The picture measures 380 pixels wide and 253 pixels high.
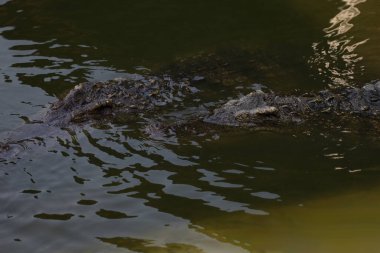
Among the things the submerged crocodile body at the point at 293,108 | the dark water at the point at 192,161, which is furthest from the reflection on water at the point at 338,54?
the submerged crocodile body at the point at 293,108

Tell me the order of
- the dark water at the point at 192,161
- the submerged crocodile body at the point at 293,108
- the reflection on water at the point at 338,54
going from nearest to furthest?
the dark water at the point at 192,161 < the submerged crocodile body at the point at 293,108 < the reflection on water at the point at 338,54

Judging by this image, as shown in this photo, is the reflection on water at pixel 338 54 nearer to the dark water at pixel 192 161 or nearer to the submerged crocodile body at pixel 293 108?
the dark water at pixel 192 161

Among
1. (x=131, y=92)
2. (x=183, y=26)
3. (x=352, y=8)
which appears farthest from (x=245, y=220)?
(x=352, y=8)

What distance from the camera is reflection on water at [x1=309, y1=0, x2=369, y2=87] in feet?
27.5

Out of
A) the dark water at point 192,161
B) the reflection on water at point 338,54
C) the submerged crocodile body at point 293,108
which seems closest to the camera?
the dark water at point 192,161

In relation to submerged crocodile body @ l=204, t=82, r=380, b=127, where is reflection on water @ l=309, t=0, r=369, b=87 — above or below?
above

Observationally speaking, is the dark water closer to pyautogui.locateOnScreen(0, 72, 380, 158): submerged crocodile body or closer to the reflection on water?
the reflection on water

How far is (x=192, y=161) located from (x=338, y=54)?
3816mm

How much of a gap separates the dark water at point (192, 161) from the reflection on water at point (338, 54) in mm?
33

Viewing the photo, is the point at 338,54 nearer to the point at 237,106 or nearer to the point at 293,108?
the point at 293,108

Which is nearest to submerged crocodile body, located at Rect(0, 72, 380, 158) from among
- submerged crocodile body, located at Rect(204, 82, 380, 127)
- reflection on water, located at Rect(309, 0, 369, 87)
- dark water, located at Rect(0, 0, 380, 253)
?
submerged crocodile body, located at Rect(204, 82, 380, 127)

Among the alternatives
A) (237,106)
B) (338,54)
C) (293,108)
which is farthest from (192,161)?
(338,54)

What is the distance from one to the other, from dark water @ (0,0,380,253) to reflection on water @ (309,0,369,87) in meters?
0.03

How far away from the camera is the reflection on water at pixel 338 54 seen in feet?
27.5
